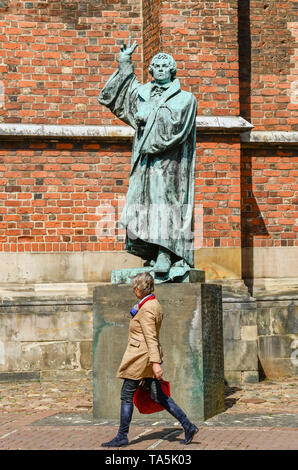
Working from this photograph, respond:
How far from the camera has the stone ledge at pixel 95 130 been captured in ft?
35.8

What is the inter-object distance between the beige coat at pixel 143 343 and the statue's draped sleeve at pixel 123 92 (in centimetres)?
253

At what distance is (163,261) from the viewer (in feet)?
25.2

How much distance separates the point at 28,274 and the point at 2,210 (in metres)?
0.95

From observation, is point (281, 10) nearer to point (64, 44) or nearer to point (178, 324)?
point (64, 44)

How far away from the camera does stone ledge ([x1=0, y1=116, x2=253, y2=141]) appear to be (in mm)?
10906

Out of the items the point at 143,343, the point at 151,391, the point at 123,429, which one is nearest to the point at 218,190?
the point at 143,343

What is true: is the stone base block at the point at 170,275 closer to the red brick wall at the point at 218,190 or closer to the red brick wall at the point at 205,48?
the red brick wall at the point at 218,190

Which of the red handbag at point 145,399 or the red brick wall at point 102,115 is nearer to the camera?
the red handbag at point 145,399

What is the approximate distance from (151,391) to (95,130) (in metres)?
5.61

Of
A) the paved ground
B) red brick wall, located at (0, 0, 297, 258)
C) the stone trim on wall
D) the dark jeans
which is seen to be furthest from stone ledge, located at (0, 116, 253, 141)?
the dark jeans

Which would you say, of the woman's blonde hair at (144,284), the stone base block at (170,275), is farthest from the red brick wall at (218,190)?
the woman's blonde hair at (144,284)

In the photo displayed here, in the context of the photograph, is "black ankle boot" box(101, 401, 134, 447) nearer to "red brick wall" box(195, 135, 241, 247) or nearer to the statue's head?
the statue's head

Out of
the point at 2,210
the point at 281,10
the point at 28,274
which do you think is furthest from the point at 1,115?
the point at 281,10

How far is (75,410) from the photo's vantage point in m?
8.15
